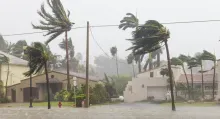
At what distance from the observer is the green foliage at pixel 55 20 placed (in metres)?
54.3

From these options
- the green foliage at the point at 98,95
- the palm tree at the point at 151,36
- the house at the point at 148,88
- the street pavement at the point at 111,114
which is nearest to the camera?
the street pavement at the point at 111,114

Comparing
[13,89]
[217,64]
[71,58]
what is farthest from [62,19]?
[71,58]

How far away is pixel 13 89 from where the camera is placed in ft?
207

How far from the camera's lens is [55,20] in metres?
55.5

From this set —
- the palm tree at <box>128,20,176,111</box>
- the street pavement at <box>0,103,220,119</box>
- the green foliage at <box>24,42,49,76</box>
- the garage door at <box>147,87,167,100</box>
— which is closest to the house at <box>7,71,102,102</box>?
the garage door at <box>147,87,167,100</box>

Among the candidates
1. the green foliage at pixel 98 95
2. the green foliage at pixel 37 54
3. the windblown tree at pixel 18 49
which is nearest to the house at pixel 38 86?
the green foliage at pixel 98 95

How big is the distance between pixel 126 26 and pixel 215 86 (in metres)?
23.6

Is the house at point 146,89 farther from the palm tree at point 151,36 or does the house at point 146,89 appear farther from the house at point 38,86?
the palm tree at point 151,36

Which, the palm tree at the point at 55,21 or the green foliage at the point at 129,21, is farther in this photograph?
the green foliage at the point at 129,21

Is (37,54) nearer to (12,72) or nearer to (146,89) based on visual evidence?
(146,89)

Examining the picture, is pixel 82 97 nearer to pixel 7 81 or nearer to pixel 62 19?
pixel 62 19

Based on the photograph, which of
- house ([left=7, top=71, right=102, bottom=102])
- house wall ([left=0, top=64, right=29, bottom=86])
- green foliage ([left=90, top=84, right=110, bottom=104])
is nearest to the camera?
green foliage ([left=90, top=84, right=110, bottom=104])

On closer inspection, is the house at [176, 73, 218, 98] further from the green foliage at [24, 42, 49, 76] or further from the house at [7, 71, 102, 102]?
the green foliage at [24, 42, 49, 76]

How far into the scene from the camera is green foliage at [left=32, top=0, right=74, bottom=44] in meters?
54.3
